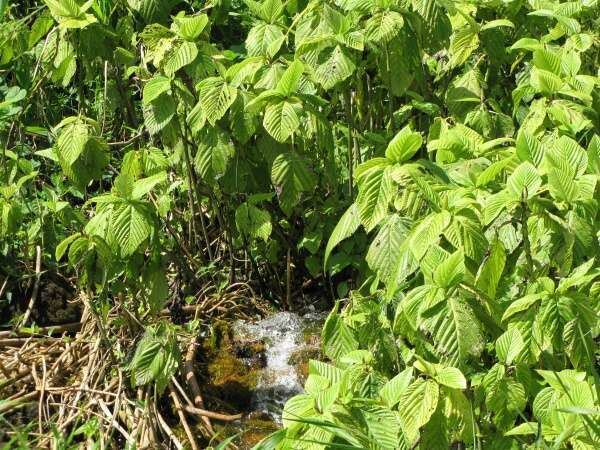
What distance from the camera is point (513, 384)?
2.26 meters

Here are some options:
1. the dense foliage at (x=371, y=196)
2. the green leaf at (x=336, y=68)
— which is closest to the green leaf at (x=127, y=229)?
the dense foliage at (x=371, y=196)

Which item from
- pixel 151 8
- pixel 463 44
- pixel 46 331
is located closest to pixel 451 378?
pixel 463 44

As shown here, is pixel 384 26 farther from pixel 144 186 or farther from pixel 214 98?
pixel 144 186

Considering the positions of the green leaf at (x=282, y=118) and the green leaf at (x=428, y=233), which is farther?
the green leaf at (x=282, y=118)

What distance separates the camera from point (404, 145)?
2434 millimetres

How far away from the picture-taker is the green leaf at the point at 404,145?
2.42 m

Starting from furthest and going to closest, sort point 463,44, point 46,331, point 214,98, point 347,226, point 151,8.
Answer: point 46,331, point 151,8, point 463,44, point 214,98, point 347,226

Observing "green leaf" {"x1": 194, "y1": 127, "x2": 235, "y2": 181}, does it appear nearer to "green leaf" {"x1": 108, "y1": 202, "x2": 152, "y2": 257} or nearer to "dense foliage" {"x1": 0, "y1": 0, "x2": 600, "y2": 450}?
"dense foliage" {"x1": 0, "y1": 0, "x2": 600, "y2": 450}

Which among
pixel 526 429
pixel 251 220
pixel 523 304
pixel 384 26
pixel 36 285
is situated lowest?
pixel 36 285

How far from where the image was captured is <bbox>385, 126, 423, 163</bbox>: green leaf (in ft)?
7.93

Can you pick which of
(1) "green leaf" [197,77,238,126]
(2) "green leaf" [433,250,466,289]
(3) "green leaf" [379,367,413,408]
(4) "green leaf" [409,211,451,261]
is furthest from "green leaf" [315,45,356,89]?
(3) "green leaf" [379,367,413,408]

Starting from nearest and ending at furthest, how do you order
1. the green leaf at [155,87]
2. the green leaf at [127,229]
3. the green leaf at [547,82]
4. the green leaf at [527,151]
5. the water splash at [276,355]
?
1. the green leaf at [527,151]
2. the green leaf at [547,82]
3. the green leaf at [127,229]
4. the green leaf at [155,87]
5. the water splash at [276,355]

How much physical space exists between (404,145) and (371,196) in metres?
0.15

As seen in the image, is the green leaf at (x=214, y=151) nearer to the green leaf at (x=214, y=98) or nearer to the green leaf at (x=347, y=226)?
the green leaf at (x=214, y=98)
